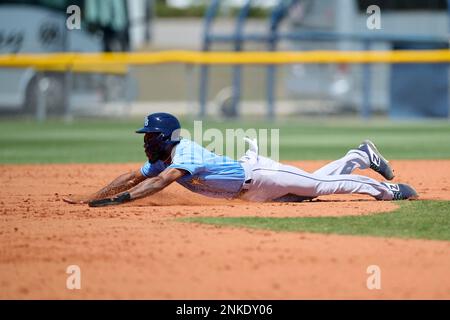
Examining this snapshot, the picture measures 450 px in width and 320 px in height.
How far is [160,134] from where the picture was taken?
25.3ft

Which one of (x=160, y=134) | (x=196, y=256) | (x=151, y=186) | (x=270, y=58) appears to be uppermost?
(x=270, y=58)

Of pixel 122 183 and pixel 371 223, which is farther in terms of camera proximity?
pixel 122 183

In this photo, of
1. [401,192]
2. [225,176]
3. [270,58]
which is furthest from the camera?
[270,58]

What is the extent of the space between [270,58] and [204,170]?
614 inches

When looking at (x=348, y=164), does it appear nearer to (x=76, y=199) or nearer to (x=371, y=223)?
(x=371, y=223)

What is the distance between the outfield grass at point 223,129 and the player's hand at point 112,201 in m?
5.69

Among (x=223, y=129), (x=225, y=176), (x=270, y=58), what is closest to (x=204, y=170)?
(x=225, y=176)

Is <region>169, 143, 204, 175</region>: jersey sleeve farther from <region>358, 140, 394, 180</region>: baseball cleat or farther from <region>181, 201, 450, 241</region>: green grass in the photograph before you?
<region>358, 140, 394, 180</region>: baseball cleat

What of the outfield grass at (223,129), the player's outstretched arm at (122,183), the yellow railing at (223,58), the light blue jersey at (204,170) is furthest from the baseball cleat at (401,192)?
the yellow railing at (223,58)

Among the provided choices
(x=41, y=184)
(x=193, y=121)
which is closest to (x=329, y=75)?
(x=193, y=121)
